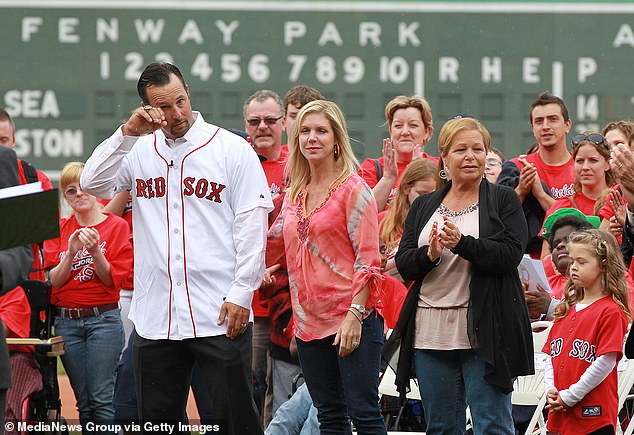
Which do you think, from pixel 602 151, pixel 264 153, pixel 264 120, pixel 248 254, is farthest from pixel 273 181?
pixel 248 254

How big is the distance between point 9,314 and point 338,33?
8.84 metres

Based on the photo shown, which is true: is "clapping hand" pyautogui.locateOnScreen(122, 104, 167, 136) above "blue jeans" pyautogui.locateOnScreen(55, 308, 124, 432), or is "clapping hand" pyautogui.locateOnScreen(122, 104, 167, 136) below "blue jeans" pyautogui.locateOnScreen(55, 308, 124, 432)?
above

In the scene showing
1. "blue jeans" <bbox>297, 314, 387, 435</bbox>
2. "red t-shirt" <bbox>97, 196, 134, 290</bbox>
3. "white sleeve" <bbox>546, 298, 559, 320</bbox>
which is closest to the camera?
"blue jeans" <bbox>297, 314, 387, 435</bbox>

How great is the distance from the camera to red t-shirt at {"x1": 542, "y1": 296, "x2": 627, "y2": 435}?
15.4 feet

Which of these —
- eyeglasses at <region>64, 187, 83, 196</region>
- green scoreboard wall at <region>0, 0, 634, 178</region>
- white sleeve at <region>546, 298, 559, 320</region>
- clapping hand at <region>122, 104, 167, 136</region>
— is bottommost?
white sleeve at <region>546, 298, 559, 320</region>

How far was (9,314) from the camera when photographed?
19.5ft

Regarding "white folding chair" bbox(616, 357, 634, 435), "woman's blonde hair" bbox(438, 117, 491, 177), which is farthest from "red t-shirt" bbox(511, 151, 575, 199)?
"woman's blonde hair" bbox(438, 117, 491, 177)

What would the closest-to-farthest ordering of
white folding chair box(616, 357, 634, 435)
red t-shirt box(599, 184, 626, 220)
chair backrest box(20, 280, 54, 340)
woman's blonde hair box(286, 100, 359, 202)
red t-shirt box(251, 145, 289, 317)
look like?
woman's blonde hair box(286, 100, 359, 202), white folding chair box(616, 357, 634, 435), red t-shirt box(599, 184, 626, 220), red t-shirt box(251, 145, 289, 317), chair backrest box(20, 280, 54, 340)

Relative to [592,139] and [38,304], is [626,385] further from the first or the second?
[38,304]

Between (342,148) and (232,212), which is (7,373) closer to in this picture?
(232,212)

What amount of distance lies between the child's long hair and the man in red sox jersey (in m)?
1.33

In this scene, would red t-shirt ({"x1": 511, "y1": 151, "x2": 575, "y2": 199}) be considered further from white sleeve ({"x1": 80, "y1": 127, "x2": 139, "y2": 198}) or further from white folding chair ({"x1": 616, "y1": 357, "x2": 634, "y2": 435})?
white sleeve ({"x1": 80, "y1": 127, "x2": 139, "y2": 198})

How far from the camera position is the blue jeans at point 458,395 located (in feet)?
14.0

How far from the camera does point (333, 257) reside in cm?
459
